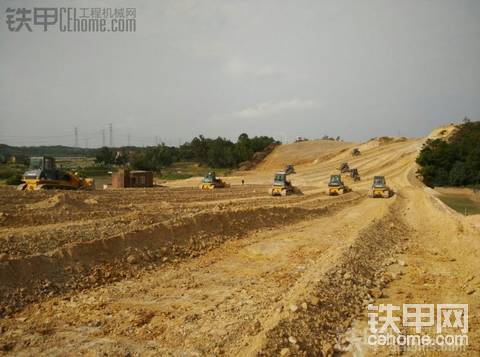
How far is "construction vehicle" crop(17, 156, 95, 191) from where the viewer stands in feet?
82.5

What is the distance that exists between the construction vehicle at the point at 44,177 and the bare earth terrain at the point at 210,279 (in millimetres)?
6681

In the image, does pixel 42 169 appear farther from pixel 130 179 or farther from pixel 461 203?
pixel 461 203

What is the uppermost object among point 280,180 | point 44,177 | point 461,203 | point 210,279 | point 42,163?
point 42,163

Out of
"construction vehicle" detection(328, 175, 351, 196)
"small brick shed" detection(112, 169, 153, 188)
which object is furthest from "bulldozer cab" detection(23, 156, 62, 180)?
"construction vehicle" detection(328, 175, 351, 196)

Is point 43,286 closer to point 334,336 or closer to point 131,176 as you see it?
point 334,336

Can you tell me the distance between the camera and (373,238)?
15.0 metres

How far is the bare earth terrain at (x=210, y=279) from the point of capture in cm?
638

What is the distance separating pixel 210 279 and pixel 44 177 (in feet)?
63.2

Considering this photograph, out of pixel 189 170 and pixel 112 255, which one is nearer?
pixel 112 255

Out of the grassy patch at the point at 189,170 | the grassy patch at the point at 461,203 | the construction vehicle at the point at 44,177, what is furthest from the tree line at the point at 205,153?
the construction vehicle at the point at 44,177

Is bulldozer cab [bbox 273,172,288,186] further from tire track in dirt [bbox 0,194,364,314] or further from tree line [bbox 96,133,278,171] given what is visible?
tree line [bbox 96,133,278,171]

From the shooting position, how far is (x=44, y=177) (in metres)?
25.5

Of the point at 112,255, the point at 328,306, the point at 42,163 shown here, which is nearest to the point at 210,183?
the point at 42,163

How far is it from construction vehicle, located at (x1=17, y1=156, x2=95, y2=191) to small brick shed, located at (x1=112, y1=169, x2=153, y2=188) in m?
9.20
